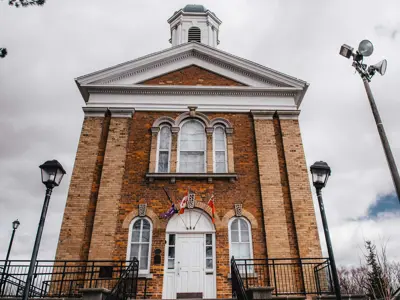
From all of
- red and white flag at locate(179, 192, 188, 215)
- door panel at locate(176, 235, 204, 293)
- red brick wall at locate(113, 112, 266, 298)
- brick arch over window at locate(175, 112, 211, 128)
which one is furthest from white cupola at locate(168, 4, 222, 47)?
door panel at locate(176, 235, 204, 293)

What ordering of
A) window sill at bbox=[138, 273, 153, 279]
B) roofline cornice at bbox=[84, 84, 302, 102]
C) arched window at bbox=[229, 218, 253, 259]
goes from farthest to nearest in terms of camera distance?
roofline cornice at bbox=[84, 84, 302, 102] < arched window at bbox=[229, 218, 253, 259] < window sill at bbox=[138, 273, 153, 279]

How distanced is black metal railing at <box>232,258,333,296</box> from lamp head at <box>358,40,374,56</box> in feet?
21.4

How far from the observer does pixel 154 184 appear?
13.3 meters

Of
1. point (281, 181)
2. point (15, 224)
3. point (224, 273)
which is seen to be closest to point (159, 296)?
point (224, 273)

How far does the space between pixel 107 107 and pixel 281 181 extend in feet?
25.8

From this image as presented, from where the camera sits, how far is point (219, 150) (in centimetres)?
1442

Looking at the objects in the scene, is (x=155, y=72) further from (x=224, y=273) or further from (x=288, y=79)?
(x=224, y=273)

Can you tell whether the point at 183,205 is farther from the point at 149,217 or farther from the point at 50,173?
the point at 50,173

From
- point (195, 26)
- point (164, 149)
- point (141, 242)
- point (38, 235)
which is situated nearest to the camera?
point (38, 235)

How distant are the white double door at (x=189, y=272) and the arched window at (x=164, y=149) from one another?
9.43ft

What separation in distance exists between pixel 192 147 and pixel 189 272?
496cm

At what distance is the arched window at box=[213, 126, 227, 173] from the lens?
1407 centimetres

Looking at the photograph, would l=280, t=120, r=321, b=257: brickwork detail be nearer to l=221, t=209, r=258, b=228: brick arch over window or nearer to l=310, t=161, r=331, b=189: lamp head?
l=221, t=209, r=258, b=228: brick arch over window

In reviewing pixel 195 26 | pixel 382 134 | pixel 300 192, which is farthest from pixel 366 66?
pixel 195 26
